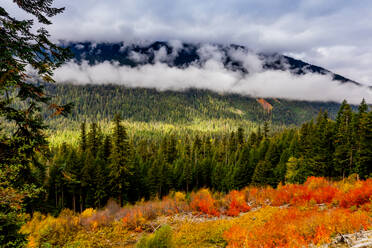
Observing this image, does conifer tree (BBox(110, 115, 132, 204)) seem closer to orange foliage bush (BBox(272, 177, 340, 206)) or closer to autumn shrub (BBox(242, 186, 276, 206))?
autumn shrub (BBox(242, 186, 276, 206))

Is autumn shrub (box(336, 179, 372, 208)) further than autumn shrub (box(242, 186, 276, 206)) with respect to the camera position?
No

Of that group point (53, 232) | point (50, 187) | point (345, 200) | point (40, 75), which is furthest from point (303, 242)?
point (50, 187)

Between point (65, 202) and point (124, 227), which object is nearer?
point (124, 227)

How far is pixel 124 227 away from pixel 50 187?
26826mm

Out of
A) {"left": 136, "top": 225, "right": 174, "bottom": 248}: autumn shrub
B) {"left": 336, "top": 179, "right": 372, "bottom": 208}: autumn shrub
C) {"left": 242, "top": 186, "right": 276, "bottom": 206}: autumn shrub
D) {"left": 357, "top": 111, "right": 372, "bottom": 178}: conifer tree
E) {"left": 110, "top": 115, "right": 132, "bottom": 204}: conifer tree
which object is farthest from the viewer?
{"left": 110, "top": 115, "right": 132, "bottom": 204}: conifer tree

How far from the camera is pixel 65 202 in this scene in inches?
1316

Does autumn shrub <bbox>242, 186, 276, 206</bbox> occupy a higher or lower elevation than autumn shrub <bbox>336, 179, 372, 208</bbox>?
lower

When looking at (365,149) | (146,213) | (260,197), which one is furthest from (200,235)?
(365,149)

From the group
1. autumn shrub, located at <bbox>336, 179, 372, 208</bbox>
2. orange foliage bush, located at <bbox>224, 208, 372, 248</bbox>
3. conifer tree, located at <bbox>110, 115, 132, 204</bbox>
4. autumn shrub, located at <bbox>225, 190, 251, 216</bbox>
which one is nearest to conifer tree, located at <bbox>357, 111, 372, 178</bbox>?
autumn shrub, located at <bbox>336, 179, 372, 208</bbox>

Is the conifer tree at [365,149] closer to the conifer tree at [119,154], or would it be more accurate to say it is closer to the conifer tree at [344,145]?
the conifer tree at [344,145]

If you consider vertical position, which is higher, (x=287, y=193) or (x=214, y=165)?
(x=287, y=193)

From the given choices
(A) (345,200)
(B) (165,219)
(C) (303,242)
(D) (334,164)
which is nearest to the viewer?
(C) (303,242)

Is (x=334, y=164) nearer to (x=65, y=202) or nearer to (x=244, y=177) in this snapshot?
(x=244, y=177)

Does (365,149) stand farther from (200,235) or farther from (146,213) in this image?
(146,213)
